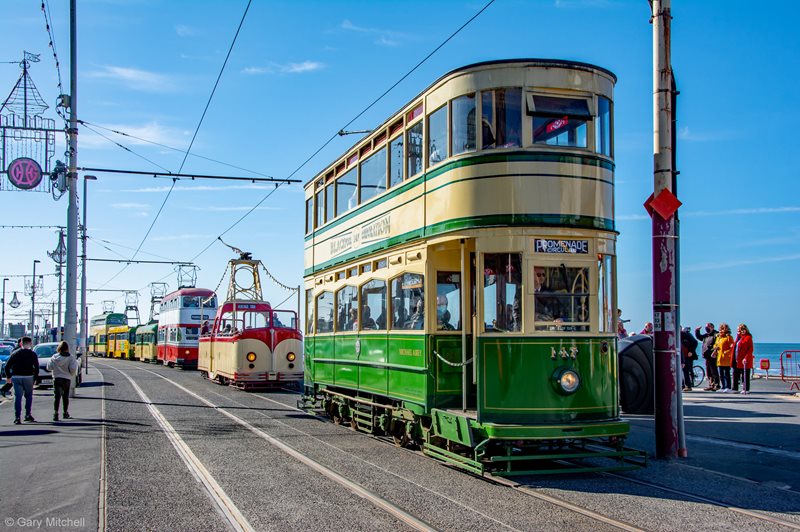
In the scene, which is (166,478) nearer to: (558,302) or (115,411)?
(558,302)

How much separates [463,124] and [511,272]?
6.23ft

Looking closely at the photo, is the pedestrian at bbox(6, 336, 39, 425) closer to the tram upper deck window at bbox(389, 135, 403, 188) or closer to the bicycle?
the tram upper deck window at bbox(389, 135, 403, 188)

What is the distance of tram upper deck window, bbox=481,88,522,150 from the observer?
30.7 feet

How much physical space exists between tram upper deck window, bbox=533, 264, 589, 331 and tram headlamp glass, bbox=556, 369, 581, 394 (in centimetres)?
50

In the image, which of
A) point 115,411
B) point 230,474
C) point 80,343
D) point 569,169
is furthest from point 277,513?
point 80,343

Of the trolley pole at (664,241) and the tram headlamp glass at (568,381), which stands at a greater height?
the trolley pole at (664,241)

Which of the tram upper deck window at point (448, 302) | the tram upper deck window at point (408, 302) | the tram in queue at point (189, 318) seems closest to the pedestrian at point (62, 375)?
the tram upper deck window at point (408, 302)

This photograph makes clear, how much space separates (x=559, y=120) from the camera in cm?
955

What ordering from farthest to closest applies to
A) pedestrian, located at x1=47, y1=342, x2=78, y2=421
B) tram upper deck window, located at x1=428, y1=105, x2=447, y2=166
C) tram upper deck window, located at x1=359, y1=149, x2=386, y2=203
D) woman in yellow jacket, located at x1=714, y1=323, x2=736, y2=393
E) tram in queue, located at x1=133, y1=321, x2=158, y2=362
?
tram in queue, located at x1=133, y1=321, x2=158, y2=362
woman in yellow jacket, located at x1=714, y1=323, x2=736, y2=393
pedestrian, located at x1=47, y1=342, x2=78, y2=421
tram upper deck window, located at x1=359, y1=149, x2=386, y2=203
tram upper deck window, located at x1=428, y1=105, x2=447, y2=166

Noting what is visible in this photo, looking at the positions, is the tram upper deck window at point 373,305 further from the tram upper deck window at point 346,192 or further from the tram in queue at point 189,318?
the tram in queue at point 189,318

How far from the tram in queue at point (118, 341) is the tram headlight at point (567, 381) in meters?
52.4

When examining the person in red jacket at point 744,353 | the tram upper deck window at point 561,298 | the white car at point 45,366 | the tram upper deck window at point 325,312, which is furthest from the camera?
the white car at point 45,366

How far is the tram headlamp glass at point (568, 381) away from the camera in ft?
29.3

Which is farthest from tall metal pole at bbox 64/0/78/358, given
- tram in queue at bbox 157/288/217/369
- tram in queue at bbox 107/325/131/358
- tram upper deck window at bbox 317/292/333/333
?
tram in queue at bbox 107/325/131/358
